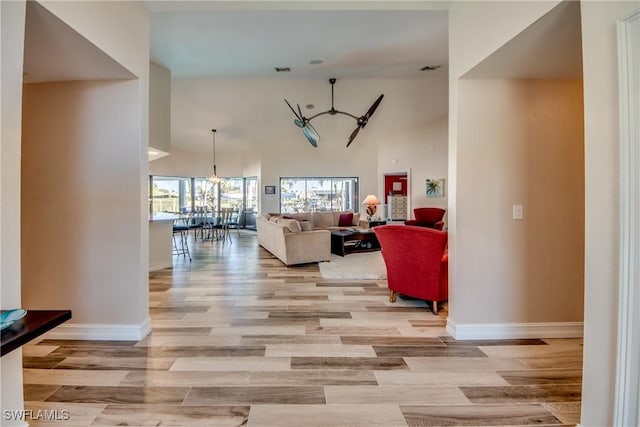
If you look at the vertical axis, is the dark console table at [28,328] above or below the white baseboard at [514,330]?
above

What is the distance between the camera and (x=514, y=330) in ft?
8.79

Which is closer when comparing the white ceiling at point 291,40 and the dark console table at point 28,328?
the dark console table at point 28,328

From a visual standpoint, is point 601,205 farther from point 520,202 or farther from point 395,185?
point 395,185

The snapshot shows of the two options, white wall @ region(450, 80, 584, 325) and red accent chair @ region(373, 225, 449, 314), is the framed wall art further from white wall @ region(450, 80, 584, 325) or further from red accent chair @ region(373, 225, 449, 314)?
white wall @ region(450, 80, 584, 325)

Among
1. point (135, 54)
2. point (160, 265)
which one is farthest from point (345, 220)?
point (135, 54)

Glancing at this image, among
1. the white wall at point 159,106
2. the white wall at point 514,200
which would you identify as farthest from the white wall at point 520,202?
the white wall at point 159,106

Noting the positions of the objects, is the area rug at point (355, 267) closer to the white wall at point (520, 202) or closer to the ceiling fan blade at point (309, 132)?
the white wall at point (520, 202)

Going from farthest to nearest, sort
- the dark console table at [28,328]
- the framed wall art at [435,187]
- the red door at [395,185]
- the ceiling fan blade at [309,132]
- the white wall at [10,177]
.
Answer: the red door at [395,185] < the framed wall art at [435,187] < the ceiling fan blade at [309,132] < the white wall at [10,177] < the dark console table at [28,328]

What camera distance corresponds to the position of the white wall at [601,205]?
53.4 inches

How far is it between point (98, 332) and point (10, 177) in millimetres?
1824

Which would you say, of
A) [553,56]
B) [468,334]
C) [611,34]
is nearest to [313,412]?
[468,334]

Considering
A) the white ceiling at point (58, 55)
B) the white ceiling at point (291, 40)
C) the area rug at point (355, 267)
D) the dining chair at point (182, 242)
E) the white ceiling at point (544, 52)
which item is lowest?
→ the area rug at point (355, 267)

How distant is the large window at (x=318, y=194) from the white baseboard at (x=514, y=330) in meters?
8.20

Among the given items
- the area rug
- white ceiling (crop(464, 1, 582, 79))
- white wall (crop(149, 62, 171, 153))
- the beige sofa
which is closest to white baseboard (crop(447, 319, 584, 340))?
the area rug
